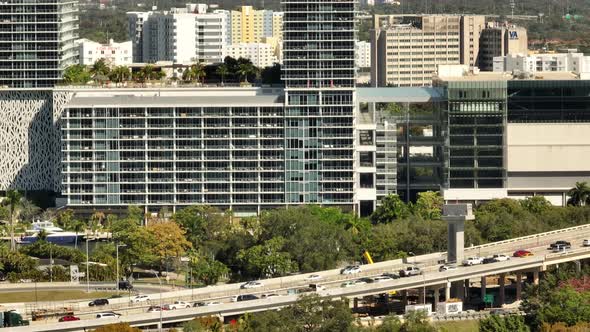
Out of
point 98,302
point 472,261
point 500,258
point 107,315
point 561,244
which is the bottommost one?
point 98,302

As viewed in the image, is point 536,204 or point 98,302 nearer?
point 98,302

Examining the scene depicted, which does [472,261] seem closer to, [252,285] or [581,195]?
[252,285]

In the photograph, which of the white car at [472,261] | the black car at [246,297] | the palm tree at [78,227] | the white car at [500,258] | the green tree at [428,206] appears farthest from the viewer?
the palm tree at [78,227]

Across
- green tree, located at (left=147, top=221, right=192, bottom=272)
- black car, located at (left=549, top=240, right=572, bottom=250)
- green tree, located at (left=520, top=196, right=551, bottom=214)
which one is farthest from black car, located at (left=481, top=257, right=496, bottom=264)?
green tree, located at (left=147, top=221, right=192, bottom=272)

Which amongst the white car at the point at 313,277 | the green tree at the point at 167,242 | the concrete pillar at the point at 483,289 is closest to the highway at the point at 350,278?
the white car at the point at 313,277

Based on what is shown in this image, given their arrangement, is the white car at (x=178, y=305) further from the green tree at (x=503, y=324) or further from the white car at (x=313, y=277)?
the green tree at (x=503, y=324)

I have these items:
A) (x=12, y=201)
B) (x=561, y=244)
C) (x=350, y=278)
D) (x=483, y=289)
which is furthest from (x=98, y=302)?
(x=12, y=201)

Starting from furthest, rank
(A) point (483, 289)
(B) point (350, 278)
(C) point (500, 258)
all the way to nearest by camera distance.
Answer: (C) point (500, 258) < (A) point (483, 289) < (B) point (350, 278)
